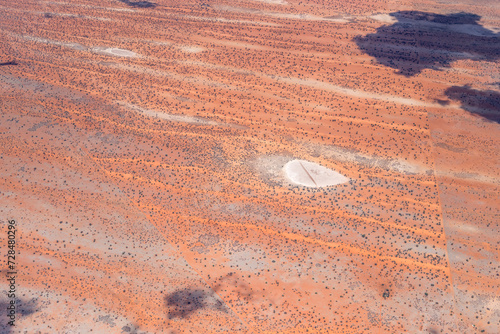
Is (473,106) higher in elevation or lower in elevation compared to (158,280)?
higher

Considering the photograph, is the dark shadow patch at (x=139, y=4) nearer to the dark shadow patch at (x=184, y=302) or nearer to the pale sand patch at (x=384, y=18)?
the pale sand patch at (x=384, y=18)

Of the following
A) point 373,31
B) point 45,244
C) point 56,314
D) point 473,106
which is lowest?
point 56,314

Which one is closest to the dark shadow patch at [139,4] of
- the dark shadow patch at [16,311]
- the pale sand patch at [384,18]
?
the pale sand patch at [384,18]

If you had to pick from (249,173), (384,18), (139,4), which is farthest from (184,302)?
(139,4)

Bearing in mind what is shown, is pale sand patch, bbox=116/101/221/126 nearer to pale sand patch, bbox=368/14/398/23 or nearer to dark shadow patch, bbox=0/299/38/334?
dark shadow patch, bbox=0/299/38/334

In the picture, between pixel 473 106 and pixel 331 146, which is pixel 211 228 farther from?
pixel 473 106

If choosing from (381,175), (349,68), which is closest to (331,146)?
(381,175)

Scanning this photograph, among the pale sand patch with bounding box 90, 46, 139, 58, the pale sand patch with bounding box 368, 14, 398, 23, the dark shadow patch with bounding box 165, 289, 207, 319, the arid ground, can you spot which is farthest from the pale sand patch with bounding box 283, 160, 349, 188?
the pale sand patch with bounding box 368, 14, 398, 23

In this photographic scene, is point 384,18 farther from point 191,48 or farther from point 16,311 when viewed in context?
point 16,311
